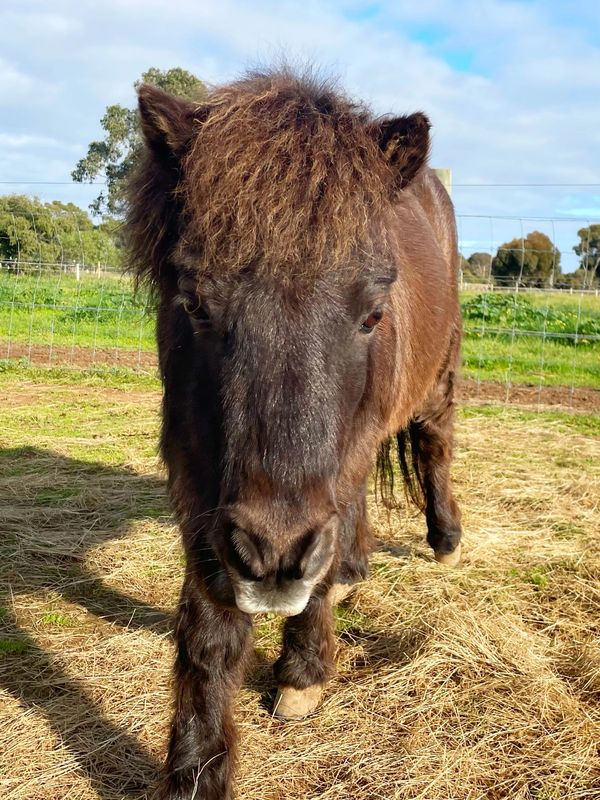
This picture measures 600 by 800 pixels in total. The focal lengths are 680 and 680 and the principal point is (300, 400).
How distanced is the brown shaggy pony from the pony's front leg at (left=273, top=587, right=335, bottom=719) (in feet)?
0.05

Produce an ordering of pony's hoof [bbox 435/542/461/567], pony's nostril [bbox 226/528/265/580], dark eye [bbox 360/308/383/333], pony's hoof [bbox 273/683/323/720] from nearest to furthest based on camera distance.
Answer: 1. pony's nostril [bbox 226/528/265/580]
2. dark eye [bbox 360/308/383/333]
3. pony's hoof [bbox 273/683/323/720]
4. pony's hoof [bbox 435/542/461/567]

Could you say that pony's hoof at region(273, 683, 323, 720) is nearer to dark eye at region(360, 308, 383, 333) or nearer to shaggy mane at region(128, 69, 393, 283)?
dark eye at region(360, 308, 383, 333)

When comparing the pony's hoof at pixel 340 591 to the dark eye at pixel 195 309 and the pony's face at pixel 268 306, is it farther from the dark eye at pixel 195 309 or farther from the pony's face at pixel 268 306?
the dark eye at pixel 195 309

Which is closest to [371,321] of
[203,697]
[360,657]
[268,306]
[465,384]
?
[268,306]

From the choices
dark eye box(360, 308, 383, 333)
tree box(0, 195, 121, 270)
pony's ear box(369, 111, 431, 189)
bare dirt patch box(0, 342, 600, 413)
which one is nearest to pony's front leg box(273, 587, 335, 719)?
dark eye box(360, 308, 383, 333)

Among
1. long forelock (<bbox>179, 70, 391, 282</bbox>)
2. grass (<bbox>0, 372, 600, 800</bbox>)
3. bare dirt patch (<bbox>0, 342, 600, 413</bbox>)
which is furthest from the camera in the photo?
bare dirt patch (<bbox>0, 342, 600, 413</bbox>)

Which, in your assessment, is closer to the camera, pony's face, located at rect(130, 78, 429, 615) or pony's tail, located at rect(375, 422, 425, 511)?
pony's face, located at rect(130, 78, 429, 615)

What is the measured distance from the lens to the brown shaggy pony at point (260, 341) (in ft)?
6.16

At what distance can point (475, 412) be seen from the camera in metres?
8.95

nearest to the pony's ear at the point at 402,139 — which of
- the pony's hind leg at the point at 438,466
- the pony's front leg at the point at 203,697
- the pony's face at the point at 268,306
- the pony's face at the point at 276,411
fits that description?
the pony's face at the point at 268,306

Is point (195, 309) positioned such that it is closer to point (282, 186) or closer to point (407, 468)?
point (282, 186)

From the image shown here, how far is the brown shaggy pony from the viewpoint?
188 cm

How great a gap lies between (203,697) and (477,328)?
10127 mm

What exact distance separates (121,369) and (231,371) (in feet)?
30.6
